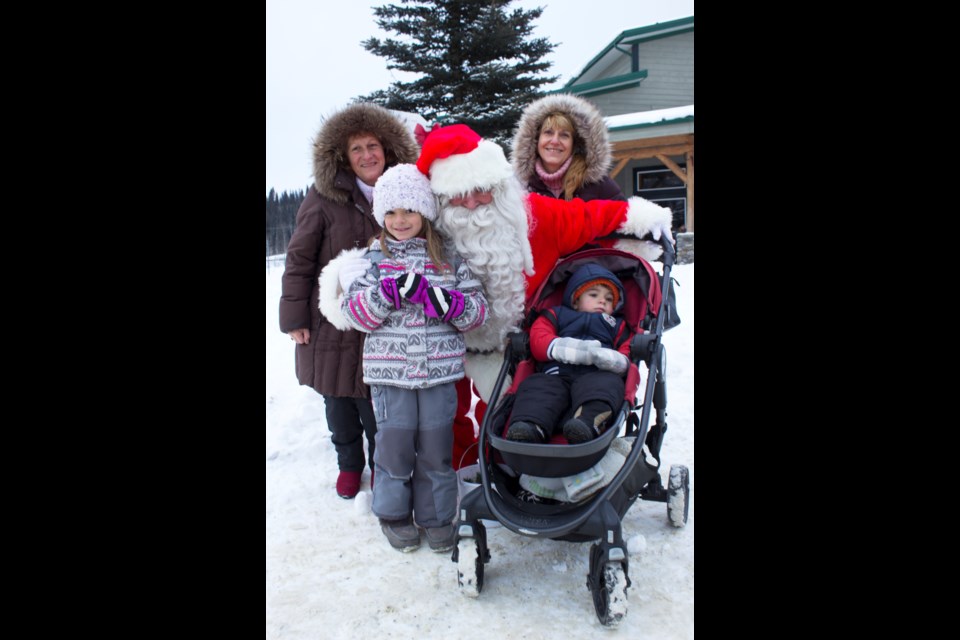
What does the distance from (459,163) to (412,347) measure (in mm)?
901

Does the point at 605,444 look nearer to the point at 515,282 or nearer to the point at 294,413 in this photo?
the point at 515,282

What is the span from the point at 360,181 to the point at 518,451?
6.06ft

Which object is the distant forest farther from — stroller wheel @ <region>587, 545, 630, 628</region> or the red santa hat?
stroller wheel @ <region>587, 545, 630, 628</region>

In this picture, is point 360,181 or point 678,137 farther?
point 678,137

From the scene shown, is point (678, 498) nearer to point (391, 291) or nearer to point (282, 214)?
point (391, 291)

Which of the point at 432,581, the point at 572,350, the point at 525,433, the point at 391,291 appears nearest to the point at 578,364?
the point at 572,350

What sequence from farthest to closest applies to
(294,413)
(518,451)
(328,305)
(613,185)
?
(294,413) → (613,185) → (328,305) → (518,451)

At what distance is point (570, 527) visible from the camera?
229cm

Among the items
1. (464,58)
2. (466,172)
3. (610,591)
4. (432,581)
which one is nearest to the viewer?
(610,591)

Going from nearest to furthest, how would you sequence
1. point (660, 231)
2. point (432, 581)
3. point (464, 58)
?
point (432, 581) → point (660, 231) → point (464, 58)

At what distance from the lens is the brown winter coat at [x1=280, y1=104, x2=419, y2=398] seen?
3264mm

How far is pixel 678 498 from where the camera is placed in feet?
9.91

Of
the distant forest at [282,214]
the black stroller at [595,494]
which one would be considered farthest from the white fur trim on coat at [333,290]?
the distant forest at [282,214]
